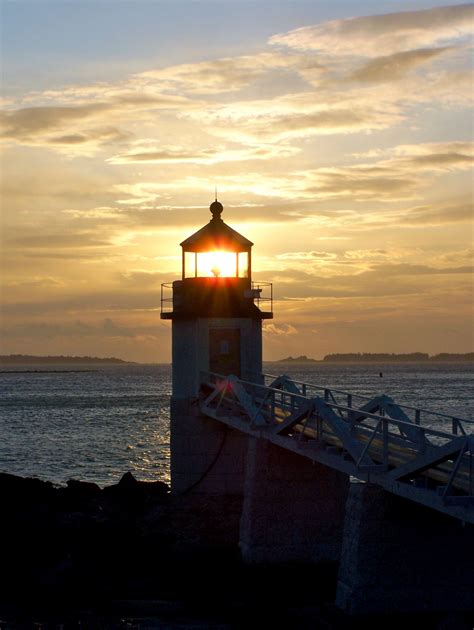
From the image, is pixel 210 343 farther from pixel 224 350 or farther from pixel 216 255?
pixel 216 255

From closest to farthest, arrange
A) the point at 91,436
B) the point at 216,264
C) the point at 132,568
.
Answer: the point at 132,568 → the point at 216,264 → the point at 91,436

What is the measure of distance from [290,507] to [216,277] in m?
8.20

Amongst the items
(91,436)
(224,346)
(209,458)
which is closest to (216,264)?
(224,346)

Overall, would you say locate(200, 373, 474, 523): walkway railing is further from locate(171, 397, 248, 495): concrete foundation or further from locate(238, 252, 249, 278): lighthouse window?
locate(238, 252, 249, 278): lighthouse window

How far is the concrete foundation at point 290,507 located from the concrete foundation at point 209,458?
510 centimetres

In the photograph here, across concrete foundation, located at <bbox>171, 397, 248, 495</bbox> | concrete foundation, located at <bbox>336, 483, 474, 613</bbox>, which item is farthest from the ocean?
concrete foundation, located at <bbox>336, 483, 474, 613</bbox>

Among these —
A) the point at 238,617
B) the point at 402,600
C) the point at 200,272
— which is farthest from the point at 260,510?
the point at 200,272

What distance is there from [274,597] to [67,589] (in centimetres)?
381

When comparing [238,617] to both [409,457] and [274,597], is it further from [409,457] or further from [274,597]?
[409,457]

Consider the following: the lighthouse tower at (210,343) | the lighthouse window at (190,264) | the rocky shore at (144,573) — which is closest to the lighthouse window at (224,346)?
the lighthouse tower at (210,343)

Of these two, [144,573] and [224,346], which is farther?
[224,346]

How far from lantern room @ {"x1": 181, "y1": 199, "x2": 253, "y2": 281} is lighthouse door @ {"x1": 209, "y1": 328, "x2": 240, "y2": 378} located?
1.60 m

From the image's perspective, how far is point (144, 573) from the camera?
20.7 m

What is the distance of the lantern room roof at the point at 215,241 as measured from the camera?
29.0 metres
